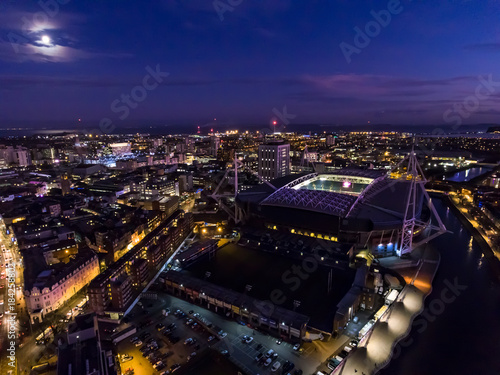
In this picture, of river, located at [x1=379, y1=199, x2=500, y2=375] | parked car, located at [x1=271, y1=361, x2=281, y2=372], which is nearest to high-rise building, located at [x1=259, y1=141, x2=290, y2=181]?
river, located at [x1=379, y1=199, x2=500, y2=375]

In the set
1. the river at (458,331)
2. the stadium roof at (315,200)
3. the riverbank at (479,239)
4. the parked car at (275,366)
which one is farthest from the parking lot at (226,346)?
the riverbank at (479,239)

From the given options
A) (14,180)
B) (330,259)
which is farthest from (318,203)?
(14,180)

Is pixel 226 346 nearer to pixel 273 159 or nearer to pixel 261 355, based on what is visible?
pixel 261 355

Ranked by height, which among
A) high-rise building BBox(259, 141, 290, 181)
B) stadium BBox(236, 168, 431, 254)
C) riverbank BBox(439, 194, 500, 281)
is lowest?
riverbank BBox(439, 194, 500, 281)

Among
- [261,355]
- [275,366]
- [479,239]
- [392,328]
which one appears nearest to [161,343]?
[261,355]

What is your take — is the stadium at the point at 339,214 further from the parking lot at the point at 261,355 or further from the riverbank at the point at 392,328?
the parking lot at the point at 261,355

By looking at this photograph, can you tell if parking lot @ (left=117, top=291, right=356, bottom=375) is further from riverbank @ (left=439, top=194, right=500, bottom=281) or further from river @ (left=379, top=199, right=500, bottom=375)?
riverbank @ (left=439, top=194, right=500, bottom=281)

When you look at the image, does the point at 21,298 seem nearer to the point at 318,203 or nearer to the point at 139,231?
the point at 139,231
